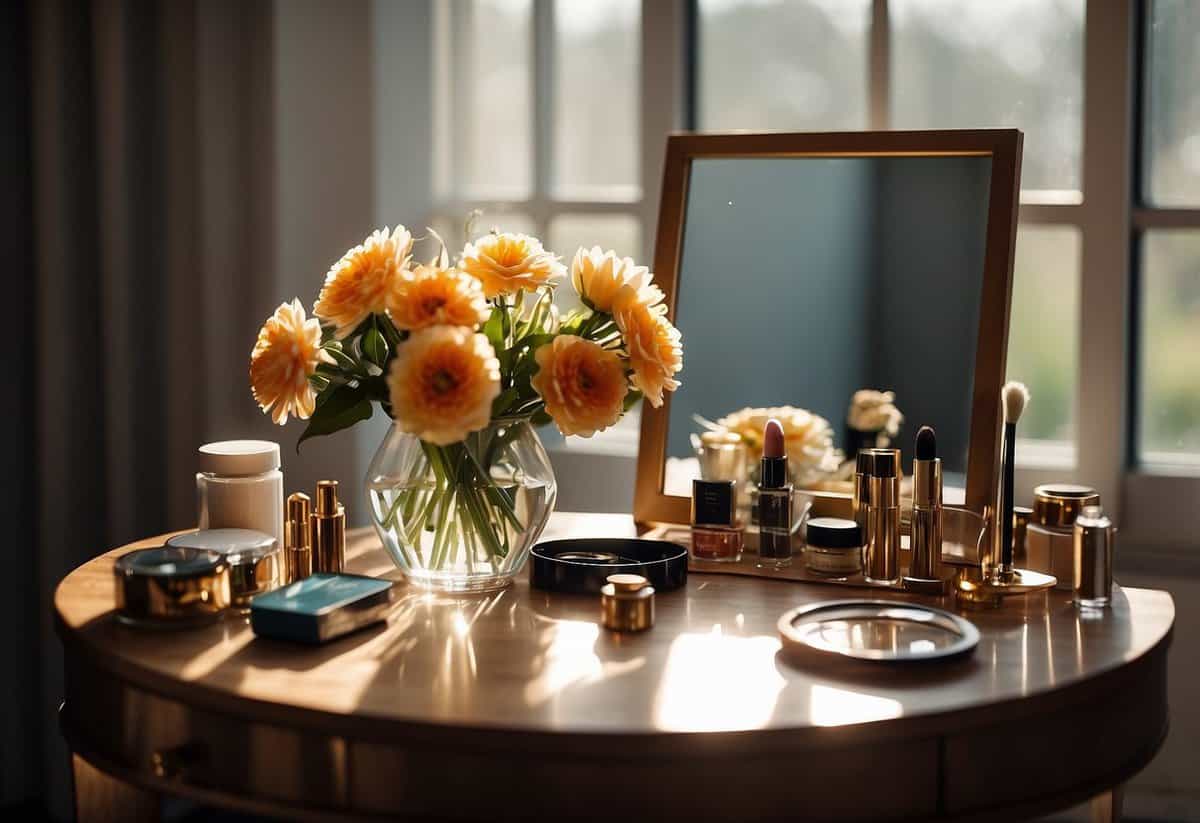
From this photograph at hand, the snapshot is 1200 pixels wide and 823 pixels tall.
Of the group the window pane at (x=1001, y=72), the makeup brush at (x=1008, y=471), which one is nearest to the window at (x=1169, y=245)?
the window pane at (x=1001, y=72)

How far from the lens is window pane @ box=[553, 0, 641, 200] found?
7.42 ft

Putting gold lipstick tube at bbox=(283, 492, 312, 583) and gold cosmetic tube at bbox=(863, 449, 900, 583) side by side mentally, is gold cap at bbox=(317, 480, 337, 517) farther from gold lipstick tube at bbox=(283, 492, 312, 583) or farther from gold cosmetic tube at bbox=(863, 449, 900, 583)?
gold cosmetic tube at bbox=(863, 449, 900, 583)

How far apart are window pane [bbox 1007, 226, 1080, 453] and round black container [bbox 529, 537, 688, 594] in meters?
0.81

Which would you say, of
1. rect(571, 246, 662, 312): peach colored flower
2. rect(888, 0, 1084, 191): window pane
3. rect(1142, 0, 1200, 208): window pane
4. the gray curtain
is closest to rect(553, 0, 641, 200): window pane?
the gray curtain

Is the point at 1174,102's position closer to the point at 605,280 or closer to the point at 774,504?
the point at 774,504

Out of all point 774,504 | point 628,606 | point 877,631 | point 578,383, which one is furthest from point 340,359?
point 877,631

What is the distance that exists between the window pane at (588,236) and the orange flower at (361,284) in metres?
0.97

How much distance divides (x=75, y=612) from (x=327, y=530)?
0.27 metres

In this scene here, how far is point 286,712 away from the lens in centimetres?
105

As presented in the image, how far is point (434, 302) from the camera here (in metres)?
1.28

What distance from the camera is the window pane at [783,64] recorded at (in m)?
2.11

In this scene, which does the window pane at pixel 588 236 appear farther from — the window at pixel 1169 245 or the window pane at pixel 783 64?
the window at pixel 1169 245

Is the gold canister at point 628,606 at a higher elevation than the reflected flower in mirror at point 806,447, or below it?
below

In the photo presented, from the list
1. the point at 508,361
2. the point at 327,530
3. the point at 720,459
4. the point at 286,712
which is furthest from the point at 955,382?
the point at 286,712
